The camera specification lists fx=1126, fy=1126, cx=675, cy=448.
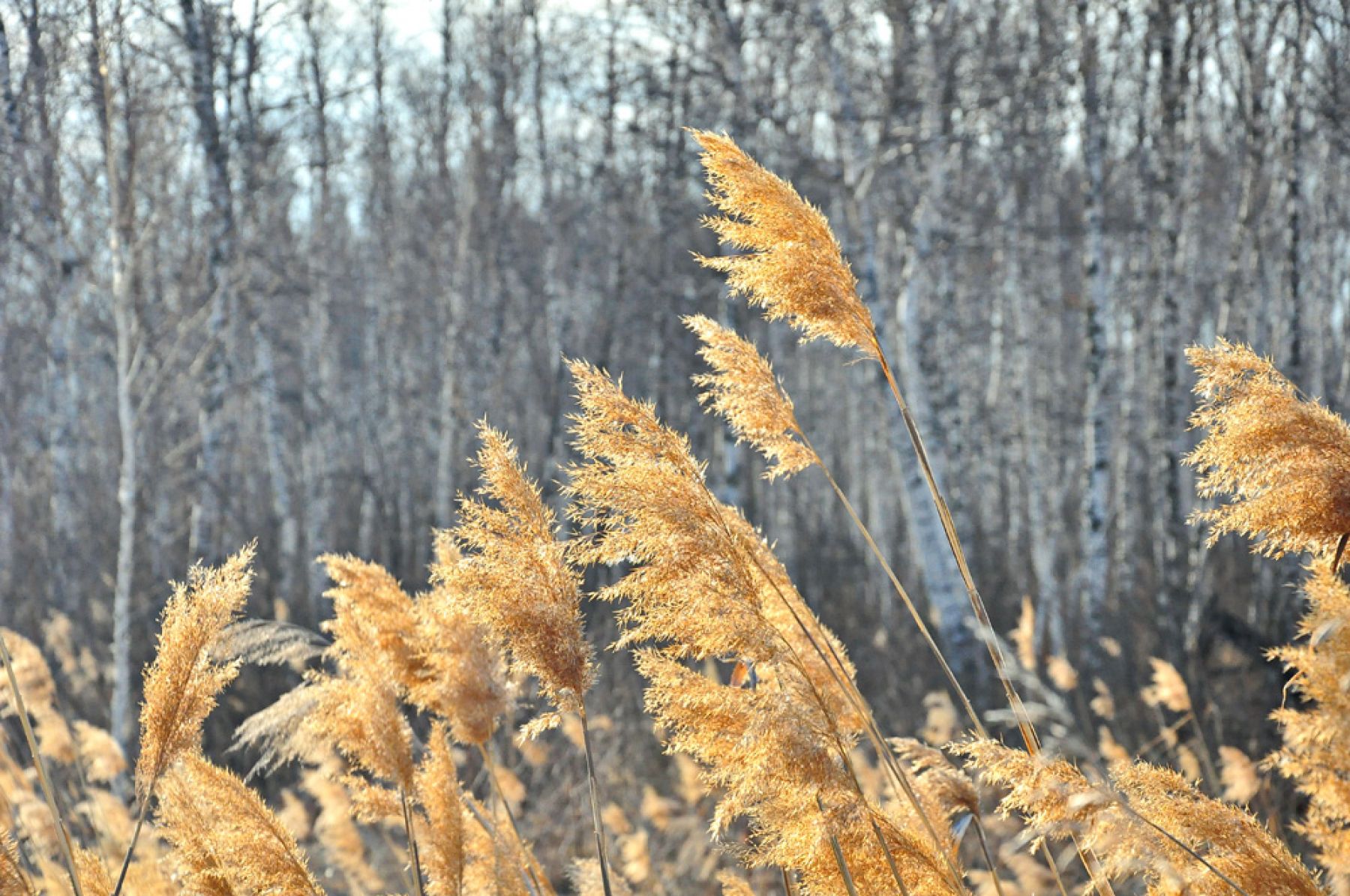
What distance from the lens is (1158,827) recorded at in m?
1.49

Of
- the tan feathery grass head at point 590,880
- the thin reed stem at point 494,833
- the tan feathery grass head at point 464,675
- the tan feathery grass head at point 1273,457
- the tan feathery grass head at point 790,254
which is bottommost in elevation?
the tan feathery grass head at point 590,880

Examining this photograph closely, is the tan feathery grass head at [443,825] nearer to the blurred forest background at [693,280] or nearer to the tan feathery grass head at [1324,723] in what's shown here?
the tan feathery grass head at [1324,723]

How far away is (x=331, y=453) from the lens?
19641mm

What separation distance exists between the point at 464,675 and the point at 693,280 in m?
10.2

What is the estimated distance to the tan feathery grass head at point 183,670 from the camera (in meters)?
1.71

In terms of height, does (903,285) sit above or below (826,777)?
above

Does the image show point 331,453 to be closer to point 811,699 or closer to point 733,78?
point 733,78

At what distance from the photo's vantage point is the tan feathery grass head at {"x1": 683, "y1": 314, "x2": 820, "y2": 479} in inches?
73.9

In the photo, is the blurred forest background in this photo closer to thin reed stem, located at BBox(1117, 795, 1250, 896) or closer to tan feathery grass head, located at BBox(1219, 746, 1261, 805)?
tan feathery grass head, located at BBox(1219, 746, 1261, 805)

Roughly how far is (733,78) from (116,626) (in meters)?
5.58

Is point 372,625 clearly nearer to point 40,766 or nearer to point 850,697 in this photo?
point 40,766

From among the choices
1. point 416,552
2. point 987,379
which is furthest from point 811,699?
point 987,379

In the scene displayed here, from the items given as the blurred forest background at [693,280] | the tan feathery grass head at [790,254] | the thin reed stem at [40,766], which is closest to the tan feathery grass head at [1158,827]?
the tan feathery grass head at [790,254]

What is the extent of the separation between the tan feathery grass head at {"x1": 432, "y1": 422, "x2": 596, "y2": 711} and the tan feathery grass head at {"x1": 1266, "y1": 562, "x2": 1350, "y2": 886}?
1.01 m
